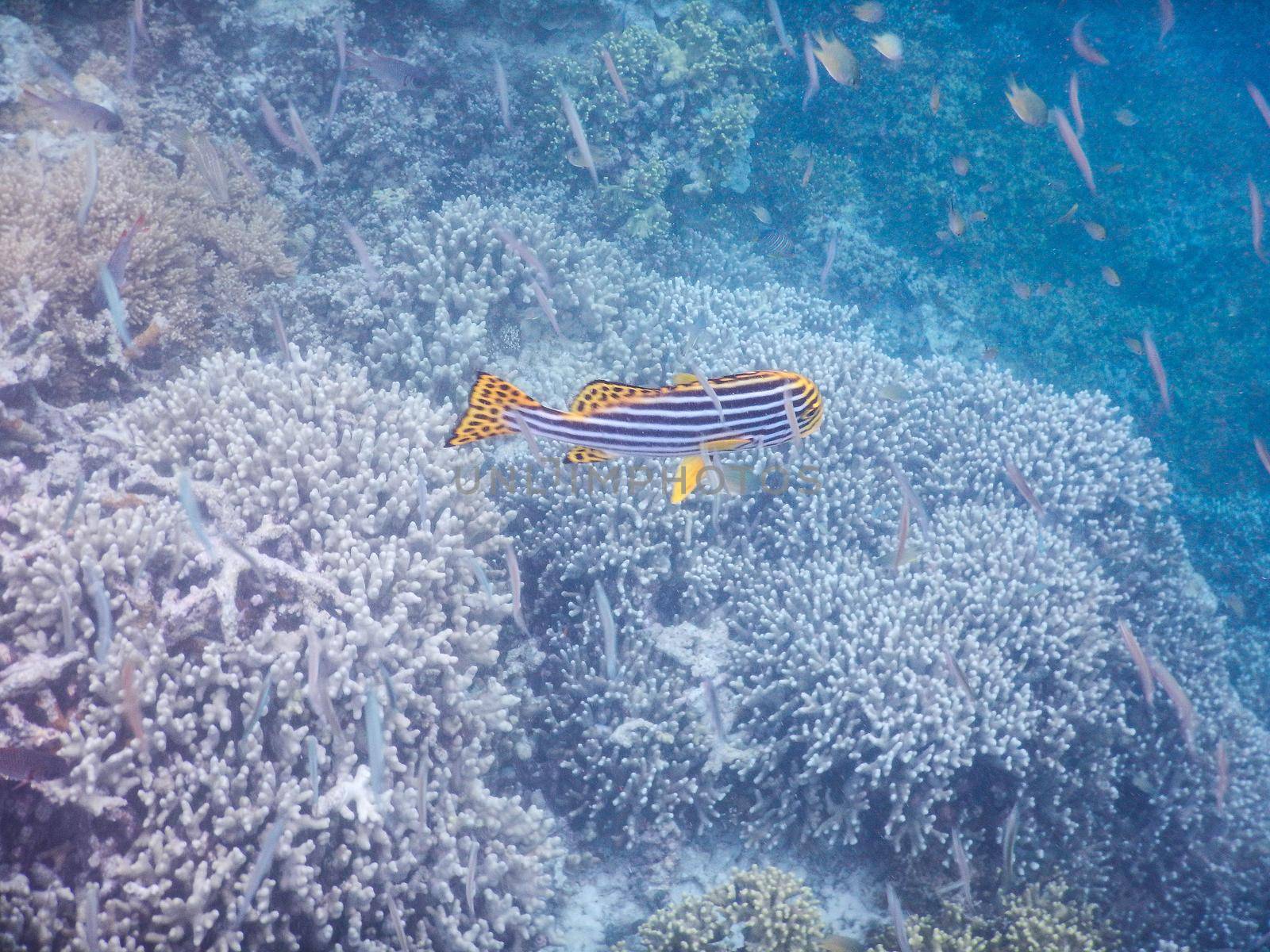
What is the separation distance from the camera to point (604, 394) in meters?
2.75

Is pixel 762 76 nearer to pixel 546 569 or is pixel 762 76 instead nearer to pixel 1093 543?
pixel 1093 543

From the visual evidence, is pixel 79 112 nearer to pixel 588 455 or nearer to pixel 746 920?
pixel 588 455

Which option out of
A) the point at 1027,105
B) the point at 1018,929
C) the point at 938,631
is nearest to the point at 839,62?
the point at 1027,105

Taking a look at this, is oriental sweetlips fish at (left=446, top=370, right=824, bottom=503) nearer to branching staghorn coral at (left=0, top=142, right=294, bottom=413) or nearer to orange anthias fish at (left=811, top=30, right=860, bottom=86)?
branching staghorn coral at (left=0, top=142, right=294, bottom=413)

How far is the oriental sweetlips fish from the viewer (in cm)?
264

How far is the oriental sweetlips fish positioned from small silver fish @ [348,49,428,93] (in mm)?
6066

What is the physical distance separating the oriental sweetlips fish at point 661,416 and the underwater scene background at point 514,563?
0.02m

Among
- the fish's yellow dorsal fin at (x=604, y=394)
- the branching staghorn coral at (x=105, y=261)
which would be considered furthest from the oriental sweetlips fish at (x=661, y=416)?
the branching staghorn coral at (x=105, y=261)

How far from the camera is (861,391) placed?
19.7ft

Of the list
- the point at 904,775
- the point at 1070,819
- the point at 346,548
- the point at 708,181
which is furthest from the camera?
the point at 708,181

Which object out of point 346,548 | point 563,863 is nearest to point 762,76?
point 346,548

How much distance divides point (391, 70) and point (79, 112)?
2.90 m

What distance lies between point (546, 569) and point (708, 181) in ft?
22.4

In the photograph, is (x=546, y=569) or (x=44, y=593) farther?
(x=546, y=569)
